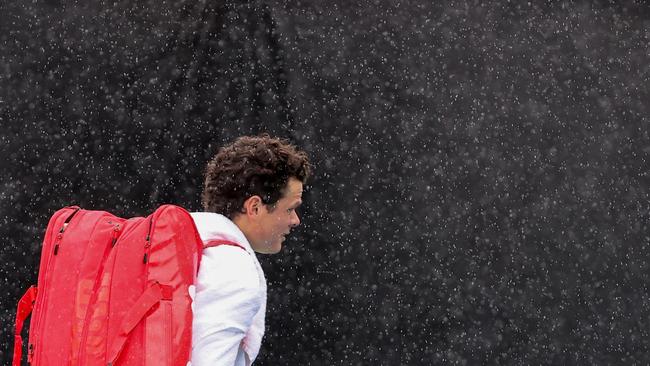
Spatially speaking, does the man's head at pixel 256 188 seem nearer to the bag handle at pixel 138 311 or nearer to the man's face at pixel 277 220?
the man's face at pixel 277 220

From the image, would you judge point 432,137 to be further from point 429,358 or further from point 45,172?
point 45,172

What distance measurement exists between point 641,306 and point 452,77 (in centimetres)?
97

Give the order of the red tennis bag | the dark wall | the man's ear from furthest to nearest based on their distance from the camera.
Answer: the dark wall < the man's ear < the red tennis bag

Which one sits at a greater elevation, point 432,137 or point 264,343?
point 432,137

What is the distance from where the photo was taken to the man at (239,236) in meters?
1.82

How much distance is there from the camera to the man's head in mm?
2086

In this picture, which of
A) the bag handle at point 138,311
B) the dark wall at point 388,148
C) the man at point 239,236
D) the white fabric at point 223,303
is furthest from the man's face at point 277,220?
the dark wall at point 388,148

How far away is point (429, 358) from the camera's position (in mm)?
3297

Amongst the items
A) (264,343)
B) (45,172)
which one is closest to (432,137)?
(264,343)

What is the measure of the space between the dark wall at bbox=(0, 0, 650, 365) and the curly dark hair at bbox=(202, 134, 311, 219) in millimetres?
1068

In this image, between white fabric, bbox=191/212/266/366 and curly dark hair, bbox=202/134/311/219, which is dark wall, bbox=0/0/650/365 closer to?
curly dark hair, bbox=202/134/311/219

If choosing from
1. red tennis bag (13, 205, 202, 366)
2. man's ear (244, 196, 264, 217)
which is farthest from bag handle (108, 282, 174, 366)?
man's ear (244, 196, 264, 217)

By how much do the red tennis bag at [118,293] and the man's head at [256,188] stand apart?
21 centimetres

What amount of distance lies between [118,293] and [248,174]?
0.39 m
